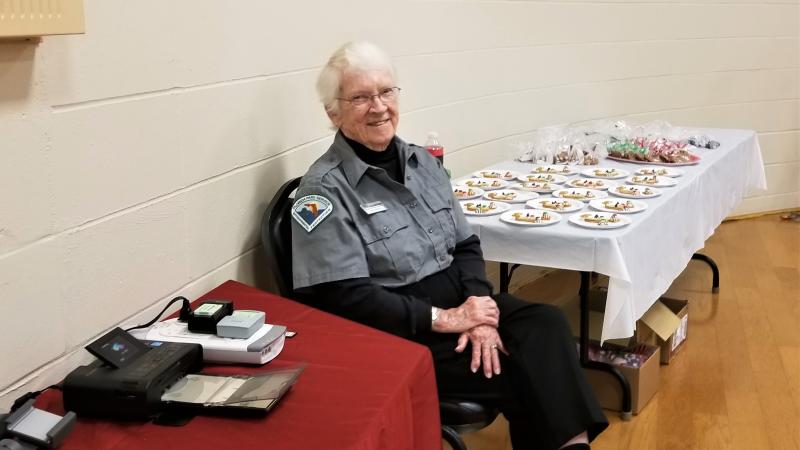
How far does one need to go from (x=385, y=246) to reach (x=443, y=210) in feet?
1.00

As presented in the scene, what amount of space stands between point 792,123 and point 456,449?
15.1 ft

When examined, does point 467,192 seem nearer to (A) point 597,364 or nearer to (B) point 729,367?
(A) point 597,364

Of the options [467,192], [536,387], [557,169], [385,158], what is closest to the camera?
[536,387]

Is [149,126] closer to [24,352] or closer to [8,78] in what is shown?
[8,78]

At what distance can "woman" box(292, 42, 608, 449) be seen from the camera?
205 cm

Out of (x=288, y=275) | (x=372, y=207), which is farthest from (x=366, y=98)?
(x=288, y=275)

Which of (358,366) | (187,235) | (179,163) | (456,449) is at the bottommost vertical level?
(456,449)

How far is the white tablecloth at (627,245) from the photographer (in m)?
2.52

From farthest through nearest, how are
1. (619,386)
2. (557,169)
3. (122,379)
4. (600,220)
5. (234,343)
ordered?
(557,169) < (619,386) < (600,220) < (234,343) < (122,379)

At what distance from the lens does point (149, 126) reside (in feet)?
5.92

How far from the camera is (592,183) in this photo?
3178 millimetres

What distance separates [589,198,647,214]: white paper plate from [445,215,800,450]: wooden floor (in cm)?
76

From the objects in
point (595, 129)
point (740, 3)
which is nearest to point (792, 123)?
point (740, 3)

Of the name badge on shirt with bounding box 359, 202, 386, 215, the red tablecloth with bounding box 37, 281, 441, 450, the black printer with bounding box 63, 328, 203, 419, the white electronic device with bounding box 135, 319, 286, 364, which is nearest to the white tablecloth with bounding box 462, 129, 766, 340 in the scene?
the name badge on shirt with bounding box 359, 202, 386, 215
